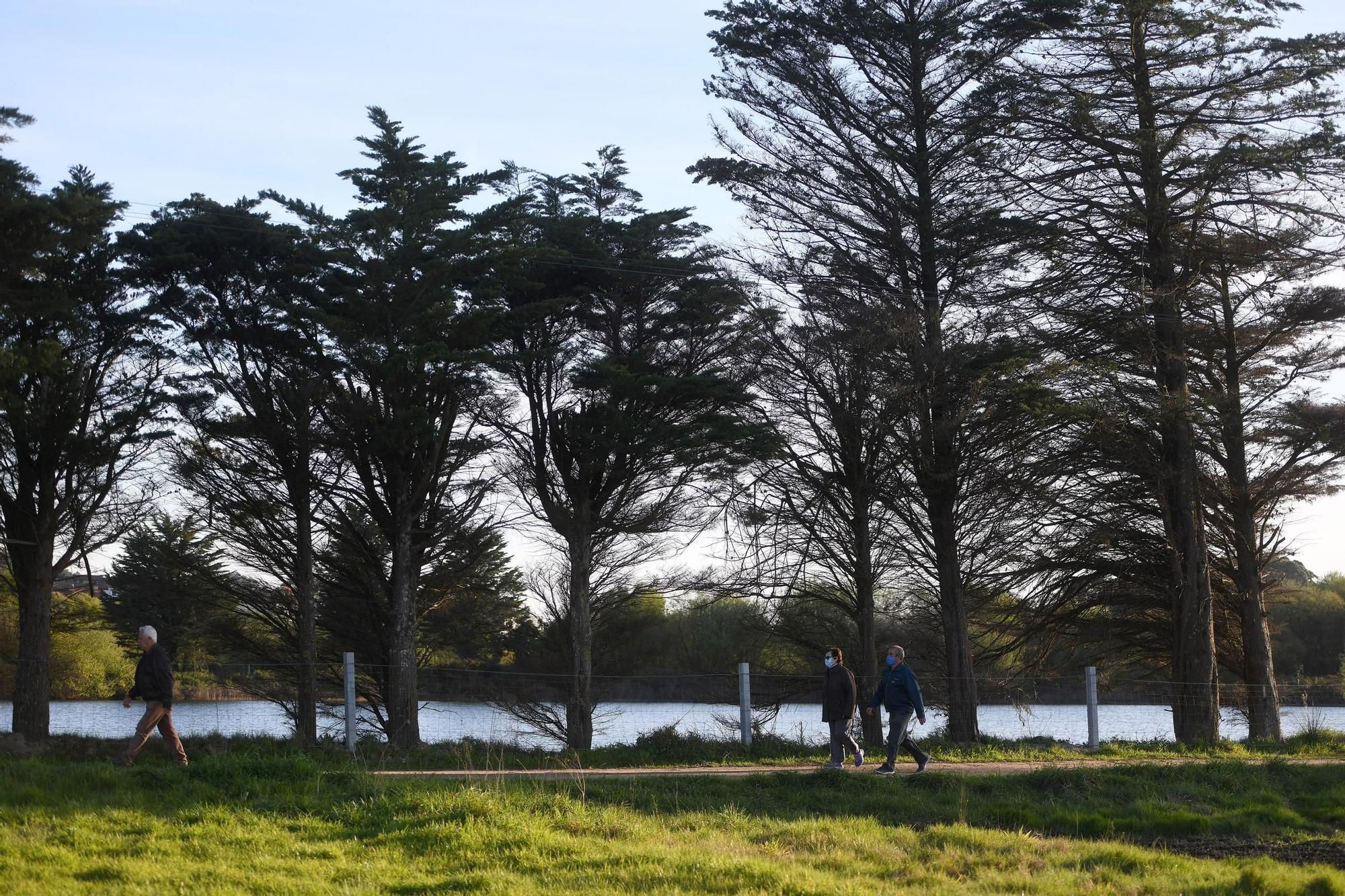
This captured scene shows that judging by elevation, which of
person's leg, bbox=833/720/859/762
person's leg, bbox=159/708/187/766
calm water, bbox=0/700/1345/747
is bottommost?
Result: calm water, bbox=0/700/1345/747

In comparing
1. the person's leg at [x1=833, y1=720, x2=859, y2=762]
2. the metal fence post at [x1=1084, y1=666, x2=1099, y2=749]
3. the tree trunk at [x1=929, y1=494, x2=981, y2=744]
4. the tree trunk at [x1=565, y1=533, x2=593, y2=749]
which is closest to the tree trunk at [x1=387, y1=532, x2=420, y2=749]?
the tree trunk at [x1=565, y1=533, x2=593, y2=749]

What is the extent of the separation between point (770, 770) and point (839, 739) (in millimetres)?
985

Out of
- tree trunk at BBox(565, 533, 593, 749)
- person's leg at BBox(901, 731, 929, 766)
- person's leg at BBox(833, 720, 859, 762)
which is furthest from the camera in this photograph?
tree trunk at BBox(565, 533, 593, 749)

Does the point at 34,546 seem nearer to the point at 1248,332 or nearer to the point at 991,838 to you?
the point at 991,838

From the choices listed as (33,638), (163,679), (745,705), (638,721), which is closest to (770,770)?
(745,705)

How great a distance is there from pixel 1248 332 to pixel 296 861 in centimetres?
2389

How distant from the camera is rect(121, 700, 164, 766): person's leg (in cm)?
1266

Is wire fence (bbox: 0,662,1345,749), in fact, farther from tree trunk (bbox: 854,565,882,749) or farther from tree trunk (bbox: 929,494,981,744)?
tree trunk (bbox: 929,494,981,744)

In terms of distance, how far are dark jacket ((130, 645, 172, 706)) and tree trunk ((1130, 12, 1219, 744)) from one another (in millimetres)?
15846

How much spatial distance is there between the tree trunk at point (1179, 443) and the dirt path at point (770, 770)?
13.3 feet

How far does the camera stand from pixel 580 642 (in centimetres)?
2486

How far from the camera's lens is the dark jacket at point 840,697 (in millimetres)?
15367

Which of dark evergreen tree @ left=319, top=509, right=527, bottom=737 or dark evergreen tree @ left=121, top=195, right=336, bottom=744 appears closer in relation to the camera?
dark evergreen tree @ left=121, top=195, right=336, bottom=744

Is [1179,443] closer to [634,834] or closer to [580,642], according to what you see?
[580,642]
